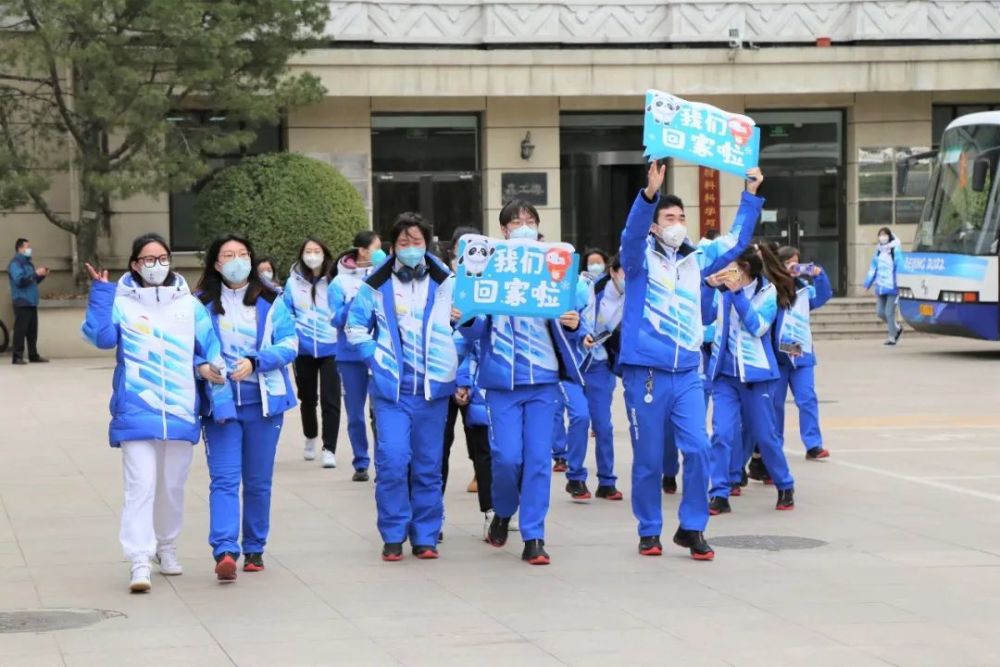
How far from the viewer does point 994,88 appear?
32.0m

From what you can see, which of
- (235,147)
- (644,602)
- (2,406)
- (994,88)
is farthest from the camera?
(994,88)

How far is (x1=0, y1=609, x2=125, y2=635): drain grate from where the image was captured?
791cm

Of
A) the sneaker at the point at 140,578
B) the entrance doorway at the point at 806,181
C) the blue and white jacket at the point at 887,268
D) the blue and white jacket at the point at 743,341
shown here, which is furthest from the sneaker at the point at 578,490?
the entrance doorway at the point at 806,181

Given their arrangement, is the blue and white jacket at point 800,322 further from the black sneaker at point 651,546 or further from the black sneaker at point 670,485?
the black sneaker at point 651,546

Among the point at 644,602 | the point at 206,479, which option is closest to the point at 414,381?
the point at 644,602

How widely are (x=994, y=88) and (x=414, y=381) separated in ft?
80.7

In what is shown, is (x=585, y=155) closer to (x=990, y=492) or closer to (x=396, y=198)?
(x=396, y=198)

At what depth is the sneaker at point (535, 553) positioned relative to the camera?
9.47 meters

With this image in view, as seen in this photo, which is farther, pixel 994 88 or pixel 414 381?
pixel 994 88

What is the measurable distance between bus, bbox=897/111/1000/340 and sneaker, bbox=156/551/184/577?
17592 millimetres

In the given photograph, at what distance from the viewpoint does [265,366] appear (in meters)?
9.16

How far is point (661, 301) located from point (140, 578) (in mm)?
3101

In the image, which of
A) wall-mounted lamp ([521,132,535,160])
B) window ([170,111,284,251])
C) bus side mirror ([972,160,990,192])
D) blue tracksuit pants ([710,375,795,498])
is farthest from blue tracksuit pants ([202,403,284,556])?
wall-mounted lamp ([521,132,535,160])

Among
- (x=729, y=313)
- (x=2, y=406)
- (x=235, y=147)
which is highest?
(x=235, y=147)
